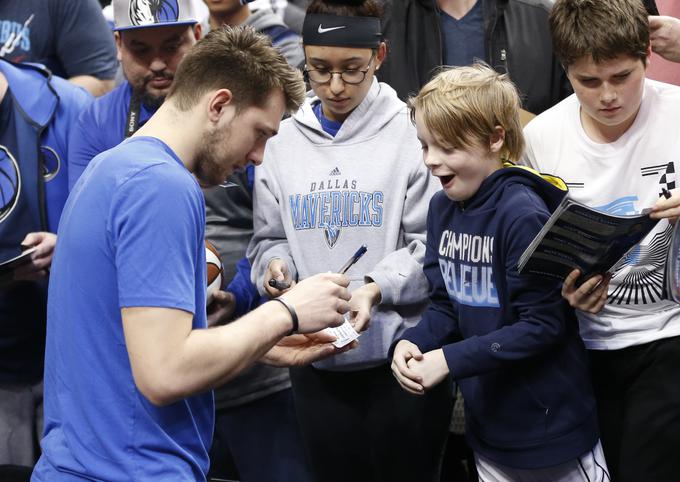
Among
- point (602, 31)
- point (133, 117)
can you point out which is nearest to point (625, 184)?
point (602, 31)

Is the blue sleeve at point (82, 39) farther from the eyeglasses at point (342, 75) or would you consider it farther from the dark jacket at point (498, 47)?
the eyeglasses at point (342, 75)

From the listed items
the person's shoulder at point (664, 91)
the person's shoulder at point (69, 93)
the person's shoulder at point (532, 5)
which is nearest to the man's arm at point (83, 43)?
the person's shoulder at point (69, 93)

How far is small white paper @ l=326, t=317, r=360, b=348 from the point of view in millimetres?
3219

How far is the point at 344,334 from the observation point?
322 cm

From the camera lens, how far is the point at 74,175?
398cm

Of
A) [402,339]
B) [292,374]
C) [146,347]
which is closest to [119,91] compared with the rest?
[292,374]

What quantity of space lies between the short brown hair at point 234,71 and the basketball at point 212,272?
1019 millimetres

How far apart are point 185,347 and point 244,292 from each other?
150cm

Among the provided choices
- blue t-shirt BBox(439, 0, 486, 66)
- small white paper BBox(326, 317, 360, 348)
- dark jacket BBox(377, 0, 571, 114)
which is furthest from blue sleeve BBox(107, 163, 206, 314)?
blue t-shirt BBox(439, 0, 486, 66)

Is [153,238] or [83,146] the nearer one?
[153,238]

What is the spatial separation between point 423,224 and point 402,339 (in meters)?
0.45

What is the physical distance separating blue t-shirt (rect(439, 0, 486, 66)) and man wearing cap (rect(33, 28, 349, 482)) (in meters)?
1.50

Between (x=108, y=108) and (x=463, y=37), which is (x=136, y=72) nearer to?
(x=108, y=108)

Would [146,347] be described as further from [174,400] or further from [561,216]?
[561,216]
